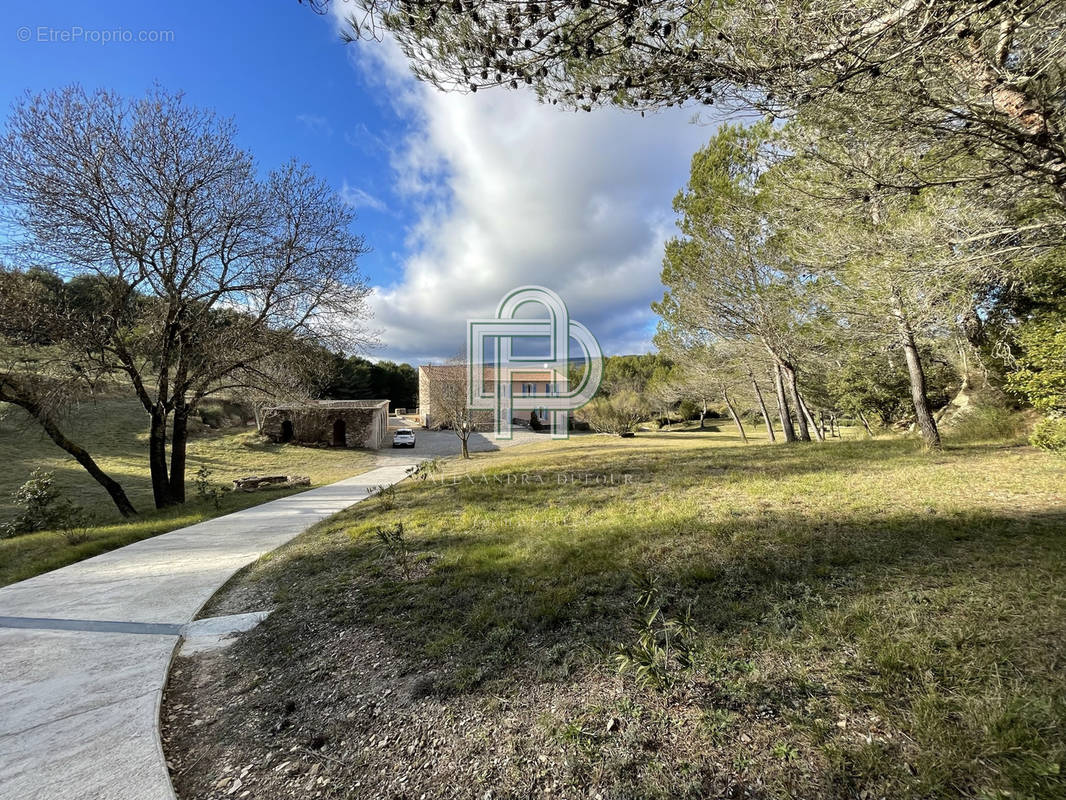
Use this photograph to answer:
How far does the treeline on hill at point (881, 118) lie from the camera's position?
328 centimetres

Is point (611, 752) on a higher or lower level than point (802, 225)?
lower

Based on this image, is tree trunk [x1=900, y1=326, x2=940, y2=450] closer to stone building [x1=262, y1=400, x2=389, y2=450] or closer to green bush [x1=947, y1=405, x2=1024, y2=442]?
green bush [x1=947, y1=405, x2=1024, y2=442]

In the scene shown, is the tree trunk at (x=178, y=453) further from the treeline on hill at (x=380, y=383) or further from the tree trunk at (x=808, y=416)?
the treeline on hill at (x=380, y=383)

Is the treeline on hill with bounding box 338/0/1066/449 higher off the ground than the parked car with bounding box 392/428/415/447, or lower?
higher

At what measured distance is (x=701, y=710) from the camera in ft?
6.01

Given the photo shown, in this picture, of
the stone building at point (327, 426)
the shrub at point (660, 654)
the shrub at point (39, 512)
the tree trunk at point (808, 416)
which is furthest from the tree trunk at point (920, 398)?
the stone building at point (327, 426)

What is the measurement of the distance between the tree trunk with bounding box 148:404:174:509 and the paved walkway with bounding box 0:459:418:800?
3.67 meters

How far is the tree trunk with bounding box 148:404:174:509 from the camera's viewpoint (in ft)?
26.9

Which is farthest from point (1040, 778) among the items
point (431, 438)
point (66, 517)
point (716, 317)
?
point (431, 438)

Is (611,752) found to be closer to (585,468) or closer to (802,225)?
(585,468)

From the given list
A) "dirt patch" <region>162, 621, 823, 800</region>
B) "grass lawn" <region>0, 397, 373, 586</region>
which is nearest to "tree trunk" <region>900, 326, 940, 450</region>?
"dirt patch" <region>162, 621, 823, 800</region>

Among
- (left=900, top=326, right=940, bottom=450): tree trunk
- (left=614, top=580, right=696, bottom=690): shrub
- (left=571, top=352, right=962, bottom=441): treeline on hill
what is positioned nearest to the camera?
(left=614, top=580, right=696, bottom=690): shrub

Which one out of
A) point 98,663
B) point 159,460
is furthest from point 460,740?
point 159,460

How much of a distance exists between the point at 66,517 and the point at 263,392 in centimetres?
364
